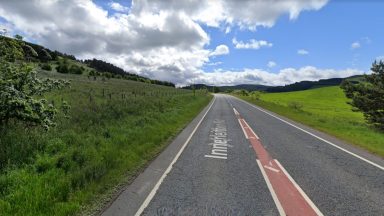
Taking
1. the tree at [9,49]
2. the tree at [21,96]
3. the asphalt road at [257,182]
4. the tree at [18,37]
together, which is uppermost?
the tree at [18,37]

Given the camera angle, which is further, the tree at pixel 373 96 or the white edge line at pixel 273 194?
the tree at pixel 373 96

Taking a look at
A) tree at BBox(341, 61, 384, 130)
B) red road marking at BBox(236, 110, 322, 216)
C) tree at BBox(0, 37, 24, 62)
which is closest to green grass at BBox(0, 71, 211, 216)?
tree at BBox(0, 37, 24, 62)

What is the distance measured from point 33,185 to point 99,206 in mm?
1501

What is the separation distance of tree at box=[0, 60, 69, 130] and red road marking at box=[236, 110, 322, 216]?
21.1 feet

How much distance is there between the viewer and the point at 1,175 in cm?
688

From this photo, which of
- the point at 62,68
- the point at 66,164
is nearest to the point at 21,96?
the point at 66,164

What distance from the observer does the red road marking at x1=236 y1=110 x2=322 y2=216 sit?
5918mm

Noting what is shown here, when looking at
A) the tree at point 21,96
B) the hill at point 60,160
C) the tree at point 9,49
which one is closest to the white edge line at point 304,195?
the hill at point 60,160

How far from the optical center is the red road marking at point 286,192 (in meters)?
5.92

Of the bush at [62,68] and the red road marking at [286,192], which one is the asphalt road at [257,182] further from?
the bush at [62,68]

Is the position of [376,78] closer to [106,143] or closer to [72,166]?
[106,143]

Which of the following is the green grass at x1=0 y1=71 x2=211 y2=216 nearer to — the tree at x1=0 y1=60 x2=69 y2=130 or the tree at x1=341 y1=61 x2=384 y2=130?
the tree at x1=0 y1=60 x2=69 y2=130

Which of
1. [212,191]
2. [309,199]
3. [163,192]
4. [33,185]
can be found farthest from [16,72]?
[309,199]

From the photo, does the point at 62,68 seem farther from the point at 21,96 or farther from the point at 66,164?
the point at 66,164
